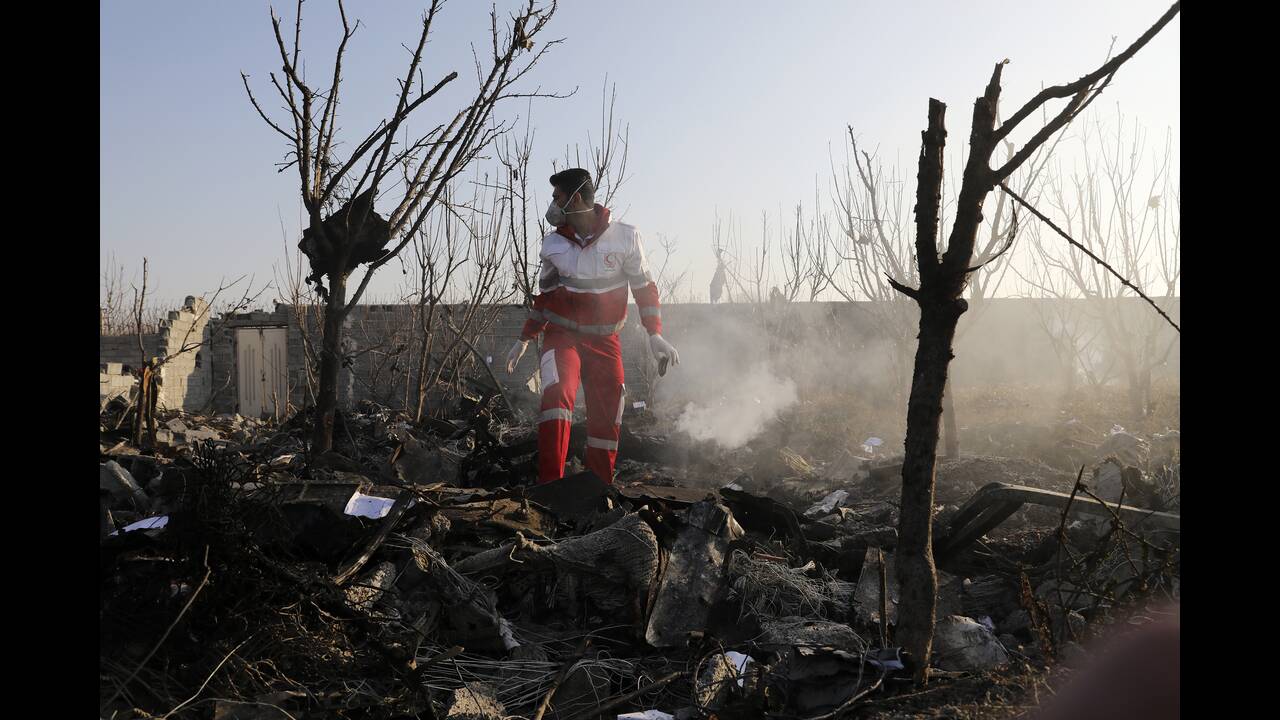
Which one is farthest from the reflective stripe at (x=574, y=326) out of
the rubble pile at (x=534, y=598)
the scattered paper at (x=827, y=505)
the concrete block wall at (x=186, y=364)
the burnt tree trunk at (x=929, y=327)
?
the concrete block wall at (x=186, y=364)

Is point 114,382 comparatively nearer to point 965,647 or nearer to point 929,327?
point 965,647

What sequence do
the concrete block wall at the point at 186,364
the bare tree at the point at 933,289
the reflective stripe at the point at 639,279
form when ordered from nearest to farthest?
1. the bare tree at the point at 933,289
2. the reflective stripe at the point at 639,279
3. the concrete block wall at the point at 186,364

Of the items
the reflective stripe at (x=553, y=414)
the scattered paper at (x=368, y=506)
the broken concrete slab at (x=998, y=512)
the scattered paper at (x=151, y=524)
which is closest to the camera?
the scattered paper at (x=151, y=524)

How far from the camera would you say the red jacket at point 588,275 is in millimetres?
4934

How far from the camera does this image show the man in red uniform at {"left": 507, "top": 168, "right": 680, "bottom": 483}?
4.87m

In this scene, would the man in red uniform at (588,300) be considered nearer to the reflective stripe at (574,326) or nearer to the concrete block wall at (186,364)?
the reflective stripe at (574,326)

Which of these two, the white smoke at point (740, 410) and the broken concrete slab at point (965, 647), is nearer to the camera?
the broken concrete slab at point (965, 647)

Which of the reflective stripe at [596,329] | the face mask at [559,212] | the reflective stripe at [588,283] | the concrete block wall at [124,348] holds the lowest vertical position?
the concrete block wall at [124,348]

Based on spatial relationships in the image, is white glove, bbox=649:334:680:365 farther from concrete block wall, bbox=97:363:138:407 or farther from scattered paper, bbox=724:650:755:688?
concrete block wall, bbox=97:363:138:407

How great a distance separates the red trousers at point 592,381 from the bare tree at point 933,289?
2.64 meters

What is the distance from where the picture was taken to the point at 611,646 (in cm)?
284

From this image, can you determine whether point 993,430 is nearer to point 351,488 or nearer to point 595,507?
point 595,507
